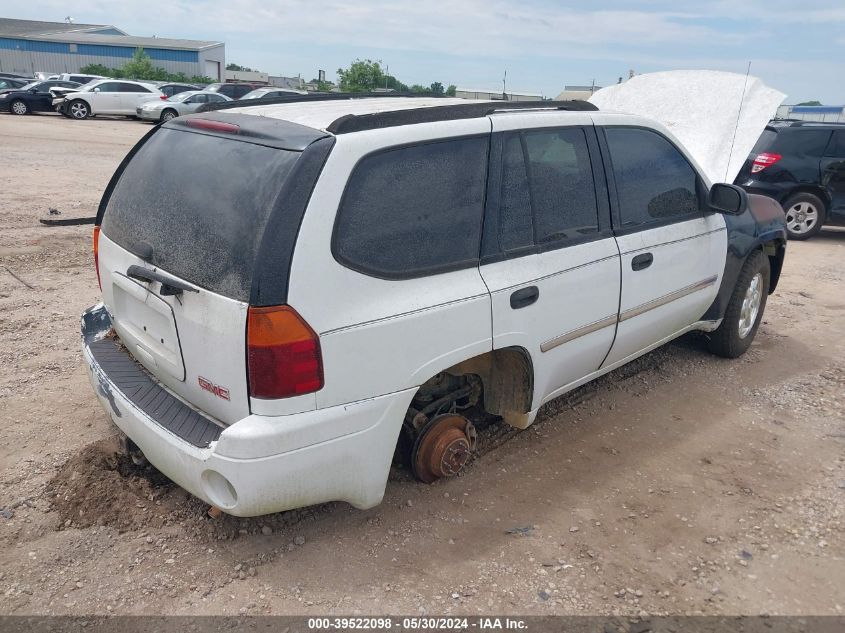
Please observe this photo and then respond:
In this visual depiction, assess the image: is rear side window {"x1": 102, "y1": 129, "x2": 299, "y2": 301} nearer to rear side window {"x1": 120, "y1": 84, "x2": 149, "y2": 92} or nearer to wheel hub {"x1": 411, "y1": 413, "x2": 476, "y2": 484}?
wheel hub {"x1": 411, "y1": 413, "x2": 476, "y2": 484}

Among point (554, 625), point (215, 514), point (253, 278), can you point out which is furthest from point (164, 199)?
point (554, 625)

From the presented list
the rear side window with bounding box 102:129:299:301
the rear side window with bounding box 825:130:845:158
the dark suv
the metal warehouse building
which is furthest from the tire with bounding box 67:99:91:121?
the metal warehouse building

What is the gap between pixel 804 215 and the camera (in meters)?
10.1

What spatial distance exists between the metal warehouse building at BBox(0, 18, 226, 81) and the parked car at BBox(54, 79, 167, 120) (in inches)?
1783

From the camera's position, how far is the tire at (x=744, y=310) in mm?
4873

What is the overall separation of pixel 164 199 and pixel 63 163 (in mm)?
11970

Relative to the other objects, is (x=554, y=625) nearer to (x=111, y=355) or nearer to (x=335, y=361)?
(x=335, y=361)

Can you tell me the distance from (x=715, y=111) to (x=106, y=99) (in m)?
23.2

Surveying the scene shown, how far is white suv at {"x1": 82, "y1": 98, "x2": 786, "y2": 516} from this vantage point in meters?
2.48

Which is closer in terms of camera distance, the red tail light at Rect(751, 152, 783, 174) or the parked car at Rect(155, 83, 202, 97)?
the red tail light at Rect(751, 152, 783, 174)

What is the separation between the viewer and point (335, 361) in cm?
253

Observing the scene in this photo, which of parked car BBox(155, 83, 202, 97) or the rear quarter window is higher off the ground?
the rear quarter window

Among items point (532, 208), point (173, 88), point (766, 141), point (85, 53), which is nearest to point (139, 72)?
point (85, 53)

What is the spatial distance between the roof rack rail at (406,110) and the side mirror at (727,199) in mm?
1067
